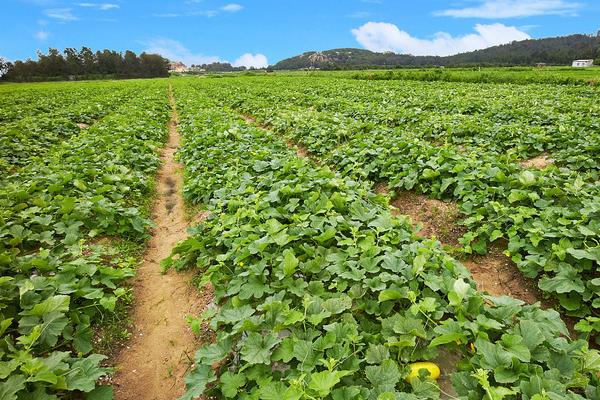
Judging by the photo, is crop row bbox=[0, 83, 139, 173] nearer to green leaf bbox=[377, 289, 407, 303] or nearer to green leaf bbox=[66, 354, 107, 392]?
green leaf bbox=[66, 354, 107, 392]

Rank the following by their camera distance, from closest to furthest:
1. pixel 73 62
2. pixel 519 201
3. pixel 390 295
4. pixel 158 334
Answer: pixel 390 295 → pixel 158 334 → pixel 519 201 → pixel 73 62

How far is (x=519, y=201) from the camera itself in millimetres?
5977

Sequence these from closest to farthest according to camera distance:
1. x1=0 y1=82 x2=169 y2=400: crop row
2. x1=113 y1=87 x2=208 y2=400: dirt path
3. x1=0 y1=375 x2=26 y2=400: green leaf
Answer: x1=0 y1=375 x2=26 y2=400: green leaf, x1=0 y1=82 x2=169 y2=400: crop row, x1=113 y1=87 x2=208 y2=400: dirt path

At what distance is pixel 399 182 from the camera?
774 centimetres

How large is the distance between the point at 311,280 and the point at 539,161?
791 centimetres

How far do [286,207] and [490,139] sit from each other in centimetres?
768

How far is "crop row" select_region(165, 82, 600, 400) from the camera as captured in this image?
2.78 meters

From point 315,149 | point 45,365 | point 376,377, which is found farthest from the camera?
point 315,149

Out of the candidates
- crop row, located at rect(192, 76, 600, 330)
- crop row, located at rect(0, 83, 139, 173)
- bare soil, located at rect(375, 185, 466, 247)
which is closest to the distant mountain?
crop row, located at rect(0, 83, 139, 173)

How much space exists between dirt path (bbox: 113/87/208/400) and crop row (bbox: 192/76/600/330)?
4.21 m

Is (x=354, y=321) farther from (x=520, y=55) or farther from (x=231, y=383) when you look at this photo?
(x=520, y=55)

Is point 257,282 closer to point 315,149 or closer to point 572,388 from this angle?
point 572,388

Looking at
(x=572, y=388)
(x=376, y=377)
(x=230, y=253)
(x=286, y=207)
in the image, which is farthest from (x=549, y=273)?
(x=230, y=253)

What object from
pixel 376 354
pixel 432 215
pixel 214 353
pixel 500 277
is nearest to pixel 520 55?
pixel 432 215
